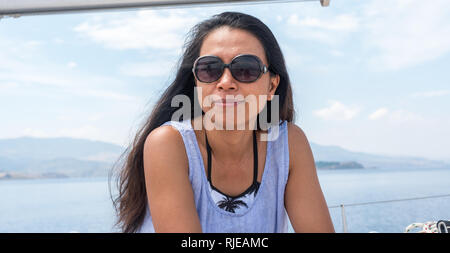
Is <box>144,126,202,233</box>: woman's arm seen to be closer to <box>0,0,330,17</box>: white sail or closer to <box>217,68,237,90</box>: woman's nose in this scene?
<box>217,68,237,90</box>: woman's nose

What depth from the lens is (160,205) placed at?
61.8 inches

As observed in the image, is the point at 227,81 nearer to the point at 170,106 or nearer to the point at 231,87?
the point at 231,87

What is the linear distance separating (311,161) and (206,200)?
1.88ft

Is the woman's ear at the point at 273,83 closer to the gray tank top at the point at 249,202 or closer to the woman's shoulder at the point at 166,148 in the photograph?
the gray tank top at the point at 249,202

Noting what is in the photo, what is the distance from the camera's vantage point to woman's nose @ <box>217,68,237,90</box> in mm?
1594

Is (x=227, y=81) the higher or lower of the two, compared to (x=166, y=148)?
higher

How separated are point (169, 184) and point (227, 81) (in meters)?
0.49

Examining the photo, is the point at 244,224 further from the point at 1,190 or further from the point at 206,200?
the point at 1,190

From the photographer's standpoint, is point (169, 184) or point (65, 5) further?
point (65, 5)

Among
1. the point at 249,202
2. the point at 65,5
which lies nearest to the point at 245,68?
the point at 249,202

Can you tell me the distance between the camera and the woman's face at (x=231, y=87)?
1624 mm

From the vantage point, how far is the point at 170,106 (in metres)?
1.98

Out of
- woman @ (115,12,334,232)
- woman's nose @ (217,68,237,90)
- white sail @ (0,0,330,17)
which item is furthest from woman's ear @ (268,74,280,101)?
white sail @ (0,0,330,17)

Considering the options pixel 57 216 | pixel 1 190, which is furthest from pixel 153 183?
pixel 1 190
